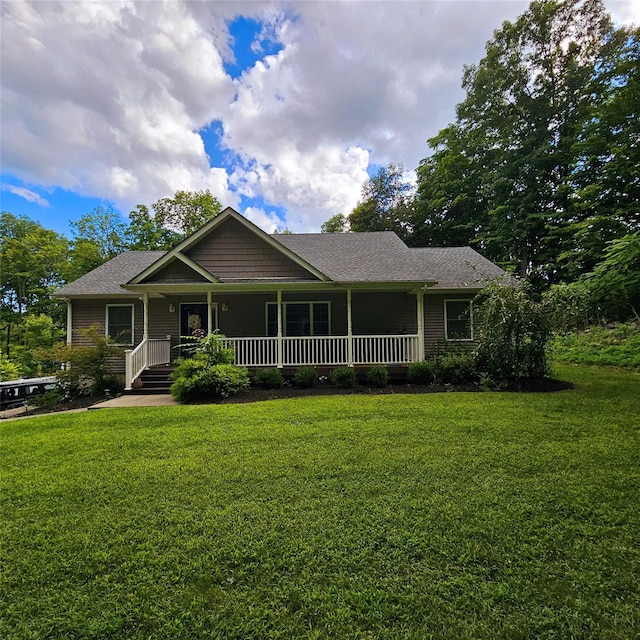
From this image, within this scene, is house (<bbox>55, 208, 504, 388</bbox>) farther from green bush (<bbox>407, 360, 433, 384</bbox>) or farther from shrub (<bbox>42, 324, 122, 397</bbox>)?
shrub (<bbox>42, 324, 122, 397</bbox>)

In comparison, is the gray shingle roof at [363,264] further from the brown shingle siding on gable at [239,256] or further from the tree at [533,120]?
the tree at [533,120]

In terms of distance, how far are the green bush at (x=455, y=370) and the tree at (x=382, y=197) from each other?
23703mm

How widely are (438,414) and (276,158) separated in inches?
679

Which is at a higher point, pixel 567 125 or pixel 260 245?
pixel 567 125

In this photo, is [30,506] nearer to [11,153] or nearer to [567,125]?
[11,153]

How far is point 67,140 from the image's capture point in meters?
13.4

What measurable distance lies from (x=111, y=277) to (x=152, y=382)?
5522 millimetres

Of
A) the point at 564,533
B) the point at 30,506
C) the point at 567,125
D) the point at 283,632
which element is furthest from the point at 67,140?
the point at 567,125

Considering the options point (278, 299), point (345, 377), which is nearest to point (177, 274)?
point (278, 299)

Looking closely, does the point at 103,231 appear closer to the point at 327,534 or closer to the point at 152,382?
the point at 152,382

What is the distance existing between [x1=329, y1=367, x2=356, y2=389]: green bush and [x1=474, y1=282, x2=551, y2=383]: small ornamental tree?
3.32 m

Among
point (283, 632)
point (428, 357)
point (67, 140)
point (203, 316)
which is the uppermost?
point (67, 140)

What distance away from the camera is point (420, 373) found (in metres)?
9.41

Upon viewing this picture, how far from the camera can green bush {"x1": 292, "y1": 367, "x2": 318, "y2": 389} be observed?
30.5ft
